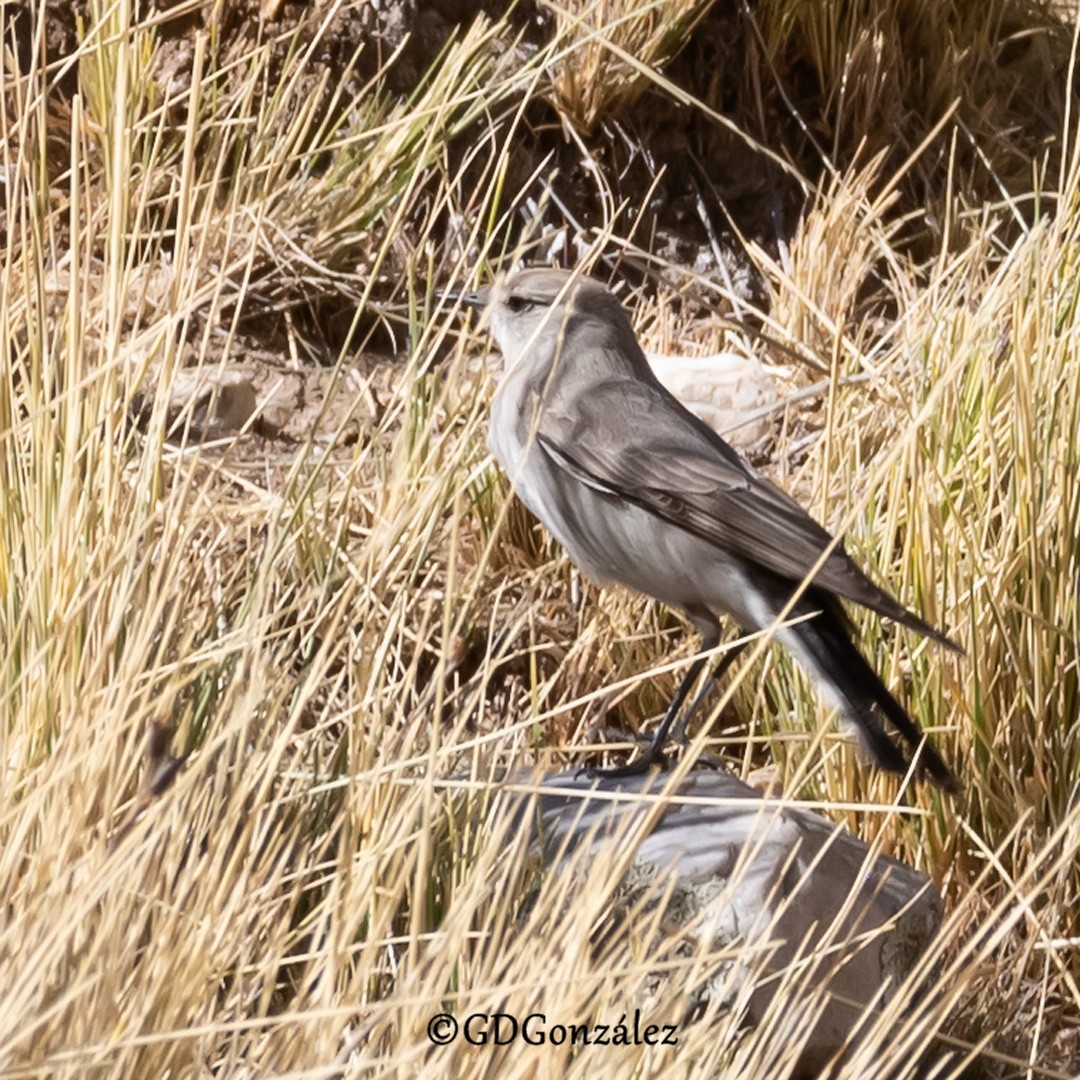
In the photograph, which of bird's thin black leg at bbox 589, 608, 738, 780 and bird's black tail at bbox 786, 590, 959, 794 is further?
bird's thin black leg at bbox 589, 608, 738, 780

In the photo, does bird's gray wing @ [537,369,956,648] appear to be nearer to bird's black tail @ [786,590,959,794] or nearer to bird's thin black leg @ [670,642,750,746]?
bird's black tail @ [786,590,959,794]

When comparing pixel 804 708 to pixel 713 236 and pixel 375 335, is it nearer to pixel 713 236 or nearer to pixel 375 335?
pixel 375 335

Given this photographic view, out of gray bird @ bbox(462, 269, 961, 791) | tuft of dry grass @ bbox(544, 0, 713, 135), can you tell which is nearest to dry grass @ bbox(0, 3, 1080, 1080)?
tuft of dry grass @ bbox(544, 0, 713, 135)

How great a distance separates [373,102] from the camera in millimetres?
4719

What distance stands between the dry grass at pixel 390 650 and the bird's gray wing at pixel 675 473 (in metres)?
0.21

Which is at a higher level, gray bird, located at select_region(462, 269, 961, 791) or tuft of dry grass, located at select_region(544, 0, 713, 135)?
tuft of dry grass, located at select_region(544, 0, 713, 135)

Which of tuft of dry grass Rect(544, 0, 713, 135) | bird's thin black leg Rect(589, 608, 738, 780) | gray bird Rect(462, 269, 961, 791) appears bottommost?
bird's thin black leg Rect(589, 608, 738, 780)

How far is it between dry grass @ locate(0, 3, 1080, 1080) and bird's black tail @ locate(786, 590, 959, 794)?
0.17 metres

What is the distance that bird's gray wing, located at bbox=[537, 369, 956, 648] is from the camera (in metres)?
3.22

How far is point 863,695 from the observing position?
10.1ft

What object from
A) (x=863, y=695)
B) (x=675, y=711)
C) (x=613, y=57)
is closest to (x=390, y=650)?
(x=675, y=711)

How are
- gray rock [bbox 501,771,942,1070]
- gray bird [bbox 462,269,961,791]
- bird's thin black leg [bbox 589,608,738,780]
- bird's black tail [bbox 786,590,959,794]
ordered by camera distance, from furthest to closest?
bird's thin black leg [bbox 589,608,738,780], gray bird [bbox 462,269,961,791], bird's black tail [bbox 786,590,959,794], gray rock [bbox 501,771,942,1070]

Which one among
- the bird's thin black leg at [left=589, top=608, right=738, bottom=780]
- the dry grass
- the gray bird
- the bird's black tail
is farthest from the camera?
the bird's thin black leg at [left=589, top=608, right=738, bottom=780]

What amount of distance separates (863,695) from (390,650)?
3.19 ft
